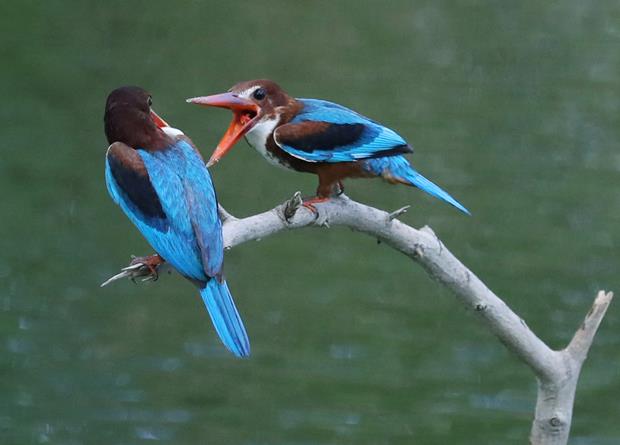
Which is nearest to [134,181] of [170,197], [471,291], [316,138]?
[170,197]

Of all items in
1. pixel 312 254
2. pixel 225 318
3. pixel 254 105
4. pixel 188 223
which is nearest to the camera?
pixel 225 318

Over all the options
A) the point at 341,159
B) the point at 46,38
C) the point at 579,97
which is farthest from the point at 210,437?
the point at 46,38

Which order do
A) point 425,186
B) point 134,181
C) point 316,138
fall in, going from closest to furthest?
point 134,181
point 316,138
point 425,186

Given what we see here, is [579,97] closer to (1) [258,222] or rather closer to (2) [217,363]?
(2) [217,363]

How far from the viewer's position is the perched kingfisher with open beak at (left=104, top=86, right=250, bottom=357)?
3.89 meters

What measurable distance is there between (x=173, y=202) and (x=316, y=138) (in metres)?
0.64

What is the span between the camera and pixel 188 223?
157 inches

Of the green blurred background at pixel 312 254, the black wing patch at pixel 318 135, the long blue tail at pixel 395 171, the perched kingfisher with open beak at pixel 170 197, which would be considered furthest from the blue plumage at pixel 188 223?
the green blurred background at pixel 312 254

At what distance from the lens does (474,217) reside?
11789 millimetres

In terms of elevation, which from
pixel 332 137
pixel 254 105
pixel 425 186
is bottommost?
pixel 425 186

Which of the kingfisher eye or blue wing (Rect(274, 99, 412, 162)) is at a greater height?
the kingfisher eye

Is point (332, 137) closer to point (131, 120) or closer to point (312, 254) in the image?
point (131, 120)

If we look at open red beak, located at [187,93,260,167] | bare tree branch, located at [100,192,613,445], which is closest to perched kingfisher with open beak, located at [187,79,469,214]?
open red beak, located at [187,93,260,167]

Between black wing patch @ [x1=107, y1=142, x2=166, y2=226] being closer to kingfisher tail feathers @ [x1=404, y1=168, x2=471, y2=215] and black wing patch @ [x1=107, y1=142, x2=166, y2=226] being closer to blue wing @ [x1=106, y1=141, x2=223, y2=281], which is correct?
blue wing @ [x1=106, y1=141, x2=223, y2=281]
